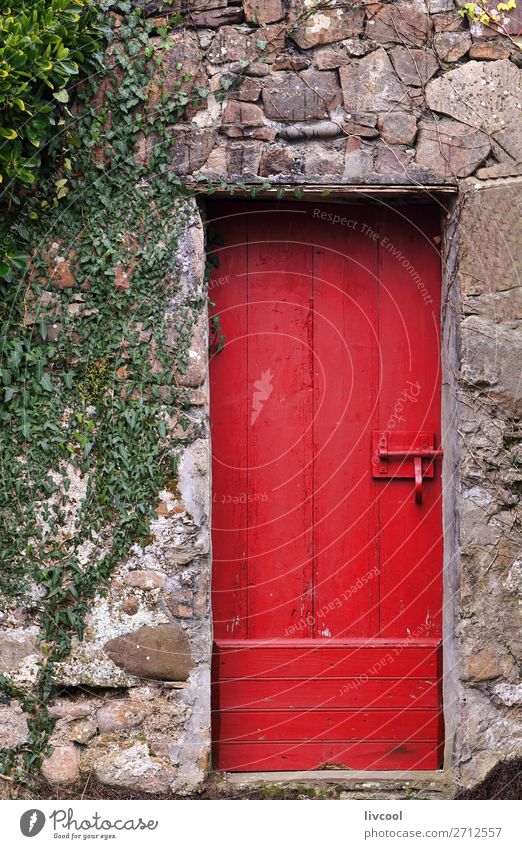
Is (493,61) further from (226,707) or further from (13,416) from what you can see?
(226,707)

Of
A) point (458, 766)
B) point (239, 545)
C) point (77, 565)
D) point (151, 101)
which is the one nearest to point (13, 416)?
point (77, 565)

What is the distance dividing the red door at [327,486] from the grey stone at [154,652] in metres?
0.24

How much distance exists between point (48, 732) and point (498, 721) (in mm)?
1576

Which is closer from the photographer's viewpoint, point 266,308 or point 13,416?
point 13,416

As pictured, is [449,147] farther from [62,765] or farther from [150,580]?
[62,765]

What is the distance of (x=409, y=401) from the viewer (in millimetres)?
3078

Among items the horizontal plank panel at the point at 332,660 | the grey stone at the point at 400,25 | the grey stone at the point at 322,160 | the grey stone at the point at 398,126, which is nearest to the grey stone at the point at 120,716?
the horizontal plank panel at the point at 332,660

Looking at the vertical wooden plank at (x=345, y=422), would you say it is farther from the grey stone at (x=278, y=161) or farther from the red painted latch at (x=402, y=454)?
the grey stone at (x=278, y=161)

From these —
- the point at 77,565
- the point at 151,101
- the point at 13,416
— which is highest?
the point at 151,101

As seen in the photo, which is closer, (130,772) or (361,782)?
(130,772)

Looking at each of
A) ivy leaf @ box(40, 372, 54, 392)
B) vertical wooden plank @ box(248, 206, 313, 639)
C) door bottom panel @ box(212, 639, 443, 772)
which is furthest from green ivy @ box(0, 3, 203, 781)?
door bottom panel @ box(212, 639, 443, 772)

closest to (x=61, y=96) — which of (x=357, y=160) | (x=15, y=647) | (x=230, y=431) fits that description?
(x=357, y=160)

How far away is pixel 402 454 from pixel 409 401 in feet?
0.66

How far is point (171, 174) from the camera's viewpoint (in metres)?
2.82
